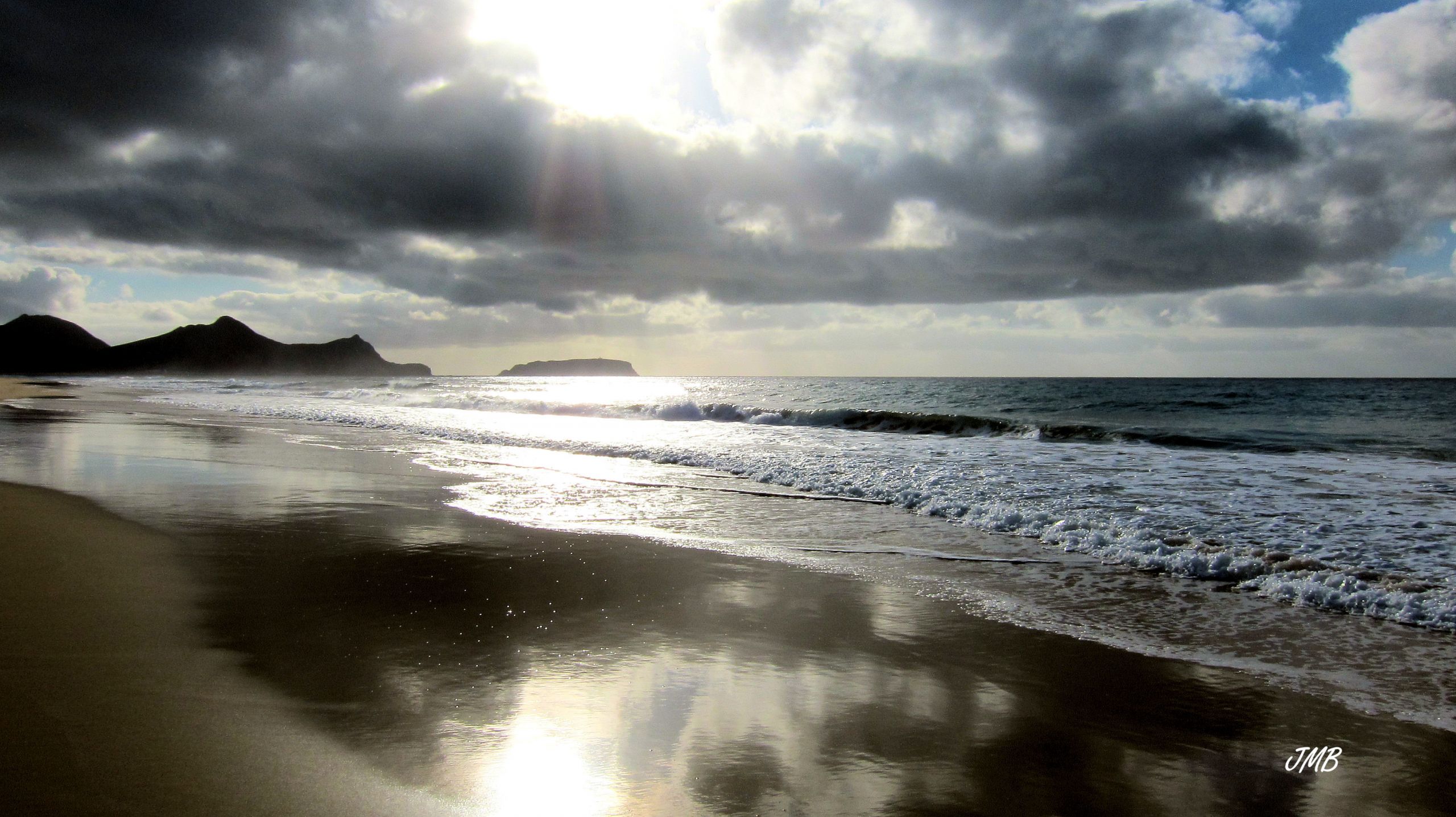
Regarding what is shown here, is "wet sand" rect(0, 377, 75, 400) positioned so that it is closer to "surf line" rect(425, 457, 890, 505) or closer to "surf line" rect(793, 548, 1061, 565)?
"surf line" rect(425, 457, 890, 505)

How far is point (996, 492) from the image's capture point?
36.6ft

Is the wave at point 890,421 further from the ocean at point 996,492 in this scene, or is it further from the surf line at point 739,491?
the surf line at point 739,491

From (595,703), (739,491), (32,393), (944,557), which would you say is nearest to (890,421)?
(739,491)

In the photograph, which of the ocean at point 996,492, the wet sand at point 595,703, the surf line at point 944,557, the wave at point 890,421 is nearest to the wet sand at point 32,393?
the wave at point 890,421

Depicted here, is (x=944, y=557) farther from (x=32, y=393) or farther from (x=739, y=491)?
(x=32, y=393)

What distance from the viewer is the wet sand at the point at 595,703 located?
3.11 m

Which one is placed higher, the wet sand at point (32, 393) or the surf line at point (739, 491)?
the wet sand at point (32, 393)

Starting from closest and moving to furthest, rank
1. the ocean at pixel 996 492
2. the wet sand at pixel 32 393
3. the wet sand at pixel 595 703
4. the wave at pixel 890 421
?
the wet sand at pixel 595 703 → the ocean at pixel 996 492 → the wave at pixel 890 421 → the wet sand at pixel 32 393

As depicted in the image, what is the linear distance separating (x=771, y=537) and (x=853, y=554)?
3.62 feet

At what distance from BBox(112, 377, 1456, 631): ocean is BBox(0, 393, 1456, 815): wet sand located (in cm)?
190

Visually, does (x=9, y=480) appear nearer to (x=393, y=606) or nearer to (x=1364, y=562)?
(x=393, y=606)

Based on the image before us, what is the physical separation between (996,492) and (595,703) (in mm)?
8558

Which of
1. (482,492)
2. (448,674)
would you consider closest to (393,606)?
(448,674)

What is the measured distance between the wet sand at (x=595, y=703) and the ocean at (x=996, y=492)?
6.23ft
